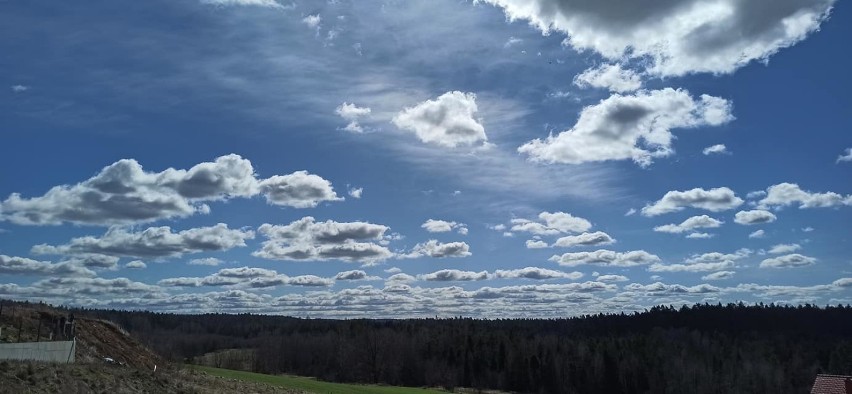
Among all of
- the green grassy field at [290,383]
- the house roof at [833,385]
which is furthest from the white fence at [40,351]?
the house roof at [833,385]

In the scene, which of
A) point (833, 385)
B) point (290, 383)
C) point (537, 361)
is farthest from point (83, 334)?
point (537, 361)

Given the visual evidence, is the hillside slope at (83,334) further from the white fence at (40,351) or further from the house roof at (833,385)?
the house roof at (833,385)

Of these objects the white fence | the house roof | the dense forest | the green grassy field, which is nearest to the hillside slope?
the white fence

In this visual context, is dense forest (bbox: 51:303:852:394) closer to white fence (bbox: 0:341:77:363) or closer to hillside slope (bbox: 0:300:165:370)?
hillside slope (bbox: 0:300:165:370)

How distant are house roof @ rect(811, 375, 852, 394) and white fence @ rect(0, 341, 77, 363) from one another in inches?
1644

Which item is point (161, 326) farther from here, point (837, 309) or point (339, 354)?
point (837, 309)

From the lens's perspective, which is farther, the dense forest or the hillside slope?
the dense forest

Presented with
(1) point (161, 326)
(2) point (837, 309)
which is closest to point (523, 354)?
(1) point (161, 326)

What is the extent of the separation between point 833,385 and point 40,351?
4335 cm

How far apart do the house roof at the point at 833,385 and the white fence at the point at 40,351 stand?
137ft

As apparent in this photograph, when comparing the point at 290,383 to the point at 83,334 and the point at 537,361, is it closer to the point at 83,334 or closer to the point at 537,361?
the point at 83,334

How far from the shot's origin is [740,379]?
101375 millimetres

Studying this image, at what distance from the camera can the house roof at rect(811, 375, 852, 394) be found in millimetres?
42094

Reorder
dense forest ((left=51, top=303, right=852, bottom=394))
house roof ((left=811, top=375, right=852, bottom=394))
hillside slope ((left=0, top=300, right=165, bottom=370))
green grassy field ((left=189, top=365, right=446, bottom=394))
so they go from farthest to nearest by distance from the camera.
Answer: dense forest ((left=51, top=303, right=852, bottom=394)), green grassy field ((left=189, top=365, right=446, bottom=394)), house roof ((left=811, top=375, right=852, bottom=394)), hillside slope ((left=0, top=300, right=165, bottom=370))
